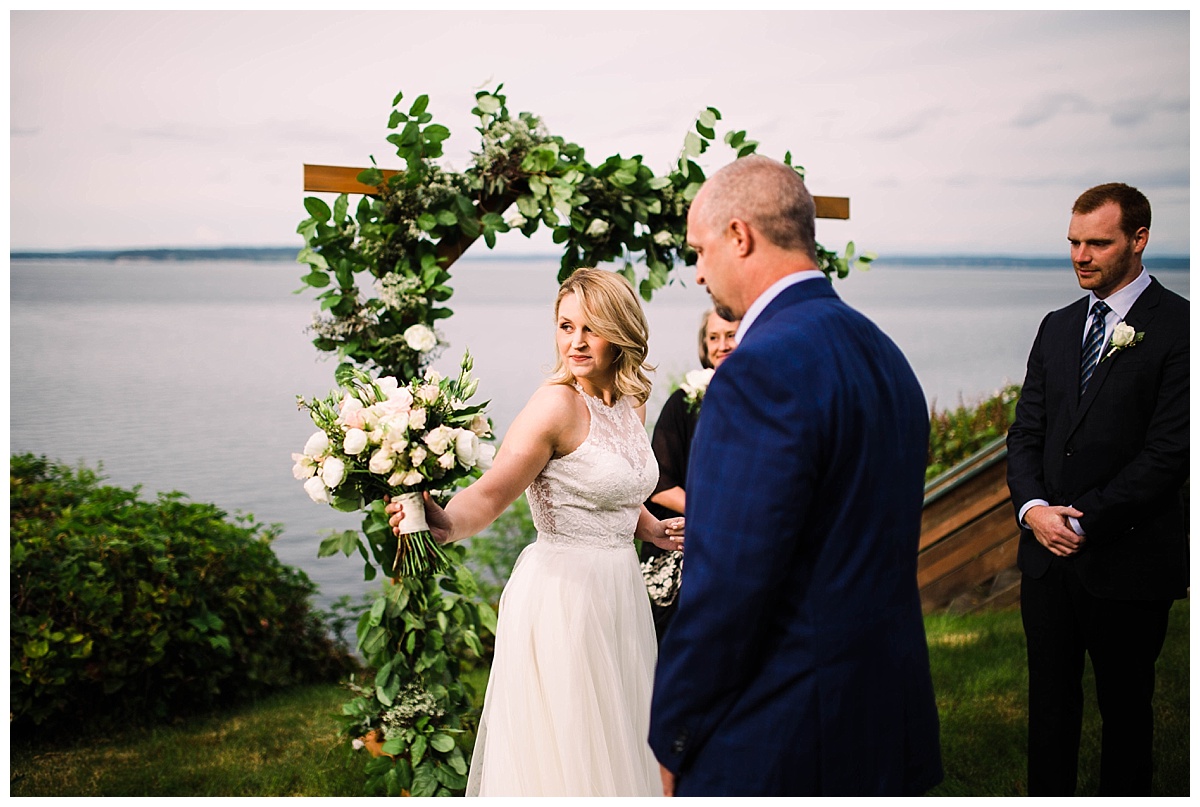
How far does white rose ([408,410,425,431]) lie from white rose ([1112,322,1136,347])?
2.10 meters

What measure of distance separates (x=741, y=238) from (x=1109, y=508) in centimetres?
183

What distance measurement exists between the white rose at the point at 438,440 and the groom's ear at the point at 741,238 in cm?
107

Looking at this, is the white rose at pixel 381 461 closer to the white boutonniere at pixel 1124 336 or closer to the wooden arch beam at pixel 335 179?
the wooden arch beam at pixel 335 179

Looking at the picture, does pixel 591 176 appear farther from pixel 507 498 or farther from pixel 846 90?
pixel 846 90

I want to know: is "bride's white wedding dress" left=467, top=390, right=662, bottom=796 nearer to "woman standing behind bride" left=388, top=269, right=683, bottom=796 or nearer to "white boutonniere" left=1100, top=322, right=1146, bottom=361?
"woman standing behind bride" left=388, top=269, right=683, bottom=796

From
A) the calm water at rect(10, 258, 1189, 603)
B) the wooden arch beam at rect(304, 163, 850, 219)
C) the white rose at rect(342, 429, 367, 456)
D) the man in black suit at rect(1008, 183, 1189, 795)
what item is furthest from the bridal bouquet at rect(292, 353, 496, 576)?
the calm water at rect(10, 258, 1189, 603)

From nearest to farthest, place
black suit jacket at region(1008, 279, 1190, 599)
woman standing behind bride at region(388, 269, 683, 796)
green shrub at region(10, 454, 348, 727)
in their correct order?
woman standing behind bride at region(388, 269, 683, 796) → black suit jacket at region(1008, 279, 1190, 599) → green shrub at region(10, 454, 348, 727)

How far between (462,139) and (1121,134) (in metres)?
3.81

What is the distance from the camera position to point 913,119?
587 centimetres

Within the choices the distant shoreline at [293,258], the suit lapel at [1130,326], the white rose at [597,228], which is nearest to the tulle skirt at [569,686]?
the white rose at [597,228]

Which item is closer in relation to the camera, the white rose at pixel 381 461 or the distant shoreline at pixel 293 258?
the white rose at pixel 381 461

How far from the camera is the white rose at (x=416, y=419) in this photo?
2.57m

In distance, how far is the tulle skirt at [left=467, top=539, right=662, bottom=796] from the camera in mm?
2734

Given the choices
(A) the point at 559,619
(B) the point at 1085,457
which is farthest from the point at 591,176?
(B) the point at 1085,457
